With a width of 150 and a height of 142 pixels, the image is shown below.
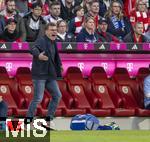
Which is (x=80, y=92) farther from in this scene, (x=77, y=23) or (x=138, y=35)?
(x=138, y=35)

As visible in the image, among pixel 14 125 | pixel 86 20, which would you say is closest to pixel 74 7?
pixel 86 20

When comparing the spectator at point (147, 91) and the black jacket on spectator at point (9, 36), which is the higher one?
the black jacket on spectator at point (9, 36)

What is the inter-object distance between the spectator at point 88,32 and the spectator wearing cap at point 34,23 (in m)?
0.80

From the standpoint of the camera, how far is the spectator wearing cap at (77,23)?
19.0 meters

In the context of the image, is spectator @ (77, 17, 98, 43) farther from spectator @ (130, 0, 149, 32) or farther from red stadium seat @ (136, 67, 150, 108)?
spectator @ (130, 0, 149, 32)

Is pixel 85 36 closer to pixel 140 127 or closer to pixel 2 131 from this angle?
pixel 140 127

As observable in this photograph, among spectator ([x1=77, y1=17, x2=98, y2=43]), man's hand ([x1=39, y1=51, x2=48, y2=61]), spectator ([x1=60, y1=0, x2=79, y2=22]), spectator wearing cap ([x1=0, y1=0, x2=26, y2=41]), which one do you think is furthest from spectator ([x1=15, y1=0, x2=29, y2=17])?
man's hand ([x1=39, y1=51, x2=48, y2=61])

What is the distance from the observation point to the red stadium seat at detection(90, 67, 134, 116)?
1848cm

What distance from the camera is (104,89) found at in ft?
61.4

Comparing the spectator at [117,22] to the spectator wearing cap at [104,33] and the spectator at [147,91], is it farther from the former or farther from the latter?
the spectator at [147,91]

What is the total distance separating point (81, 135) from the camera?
46.0 feet

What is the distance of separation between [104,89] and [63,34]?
143 centimetres

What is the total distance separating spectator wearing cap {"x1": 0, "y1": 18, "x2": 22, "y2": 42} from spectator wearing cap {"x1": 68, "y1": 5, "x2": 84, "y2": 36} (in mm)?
1453

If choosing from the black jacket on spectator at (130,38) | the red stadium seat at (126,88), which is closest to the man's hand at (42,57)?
the red stadium seat at (126,88)
